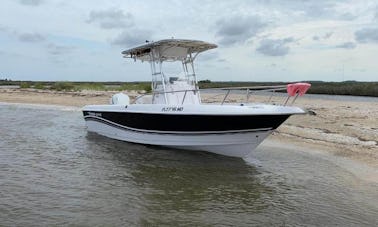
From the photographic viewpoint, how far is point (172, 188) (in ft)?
31.8

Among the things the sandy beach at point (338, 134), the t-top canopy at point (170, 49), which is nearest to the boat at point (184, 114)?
the t-top canopy at point (170, 49)

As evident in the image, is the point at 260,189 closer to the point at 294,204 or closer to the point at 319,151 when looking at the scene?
the point at 294,204

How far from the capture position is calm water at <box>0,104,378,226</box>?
778 cm

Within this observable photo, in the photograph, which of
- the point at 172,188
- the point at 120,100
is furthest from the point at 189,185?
the point at 120,100

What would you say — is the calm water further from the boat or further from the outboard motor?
the outboard motor

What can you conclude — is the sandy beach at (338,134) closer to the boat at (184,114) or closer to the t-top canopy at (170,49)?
the boat at (184,114)

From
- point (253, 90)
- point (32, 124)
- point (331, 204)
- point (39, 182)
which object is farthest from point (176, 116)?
point (32, 124)

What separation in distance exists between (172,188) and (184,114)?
331 cm

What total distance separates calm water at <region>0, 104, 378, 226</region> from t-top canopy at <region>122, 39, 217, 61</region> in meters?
3.31

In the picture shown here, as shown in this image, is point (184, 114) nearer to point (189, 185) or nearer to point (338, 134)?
point (189, 185)

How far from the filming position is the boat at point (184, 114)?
11723 millimetres

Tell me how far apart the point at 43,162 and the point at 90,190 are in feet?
11.1

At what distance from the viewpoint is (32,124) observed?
21.4 metres

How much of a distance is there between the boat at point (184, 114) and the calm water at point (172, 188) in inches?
19.9
